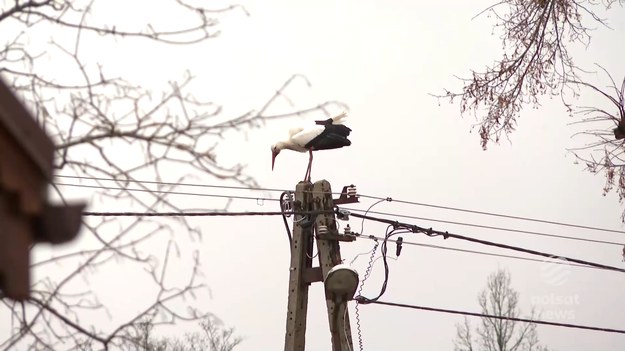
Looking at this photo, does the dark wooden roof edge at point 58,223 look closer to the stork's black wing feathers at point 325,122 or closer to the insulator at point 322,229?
the insulator at point 322,229

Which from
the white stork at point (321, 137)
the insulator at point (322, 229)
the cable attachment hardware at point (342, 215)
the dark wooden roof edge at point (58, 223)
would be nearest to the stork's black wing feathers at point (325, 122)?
the white stork at point (321, 137)

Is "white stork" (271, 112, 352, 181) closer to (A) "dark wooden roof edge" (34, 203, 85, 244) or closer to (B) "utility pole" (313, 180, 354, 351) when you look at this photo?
(B) "utility pole" (313, 180, 354, 351)

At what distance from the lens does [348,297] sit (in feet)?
24.9

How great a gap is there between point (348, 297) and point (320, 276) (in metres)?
0.50

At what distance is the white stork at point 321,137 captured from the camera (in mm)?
8688

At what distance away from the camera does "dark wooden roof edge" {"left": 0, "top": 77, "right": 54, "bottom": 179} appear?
1616 millimetres

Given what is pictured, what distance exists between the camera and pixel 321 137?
28.5 ft

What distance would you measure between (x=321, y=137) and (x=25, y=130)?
706 centimetres

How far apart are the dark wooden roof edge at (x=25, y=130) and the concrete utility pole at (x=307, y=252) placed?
619cm

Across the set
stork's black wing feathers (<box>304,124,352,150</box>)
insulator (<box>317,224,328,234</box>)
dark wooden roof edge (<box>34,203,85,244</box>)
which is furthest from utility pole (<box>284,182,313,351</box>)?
dark wooden roof edge (<box>34,203,85,244</box>)

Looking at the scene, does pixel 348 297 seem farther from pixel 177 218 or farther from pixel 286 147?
pixel 177 218

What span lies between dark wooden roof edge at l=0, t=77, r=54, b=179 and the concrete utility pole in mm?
6190

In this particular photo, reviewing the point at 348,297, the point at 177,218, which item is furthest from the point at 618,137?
the point at 177,218

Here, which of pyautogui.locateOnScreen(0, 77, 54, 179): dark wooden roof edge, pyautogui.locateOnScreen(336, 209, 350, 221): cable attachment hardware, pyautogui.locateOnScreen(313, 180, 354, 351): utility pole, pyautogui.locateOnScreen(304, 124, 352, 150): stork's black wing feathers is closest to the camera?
pyautogui.locateOnScreen(0, 77, 54, 179): dark wooden roof edge
